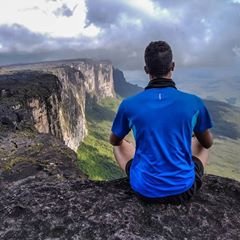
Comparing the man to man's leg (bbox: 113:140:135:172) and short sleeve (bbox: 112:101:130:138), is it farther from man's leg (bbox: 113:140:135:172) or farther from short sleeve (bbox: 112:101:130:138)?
man's leg (bbox: 113:140:135:172)

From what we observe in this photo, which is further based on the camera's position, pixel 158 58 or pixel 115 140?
pixel 115 140

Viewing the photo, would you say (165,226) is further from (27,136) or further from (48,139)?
(27,136)

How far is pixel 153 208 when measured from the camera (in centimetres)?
1102

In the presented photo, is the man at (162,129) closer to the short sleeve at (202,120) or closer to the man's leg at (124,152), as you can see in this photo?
the short sleeve at (202,120)

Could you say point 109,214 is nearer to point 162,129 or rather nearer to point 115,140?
point 115,140

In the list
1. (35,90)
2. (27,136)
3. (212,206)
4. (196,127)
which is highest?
(196,127)

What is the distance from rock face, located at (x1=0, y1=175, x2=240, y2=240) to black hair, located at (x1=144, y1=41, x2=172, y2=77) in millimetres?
2952

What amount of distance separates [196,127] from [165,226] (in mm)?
2381

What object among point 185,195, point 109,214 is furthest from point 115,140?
point 185,195

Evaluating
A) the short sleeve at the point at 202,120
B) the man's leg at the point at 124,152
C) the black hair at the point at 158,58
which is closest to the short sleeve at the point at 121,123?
the man's leg at the point at 124,152

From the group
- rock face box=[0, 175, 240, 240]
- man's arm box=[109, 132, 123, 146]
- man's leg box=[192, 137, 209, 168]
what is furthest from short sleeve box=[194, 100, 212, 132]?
man's arm box=[109, 132, 123, 146]

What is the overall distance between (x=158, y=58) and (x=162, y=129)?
1.52 meters

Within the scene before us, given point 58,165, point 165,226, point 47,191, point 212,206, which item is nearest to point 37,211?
point 47,191

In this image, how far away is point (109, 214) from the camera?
10.9m
